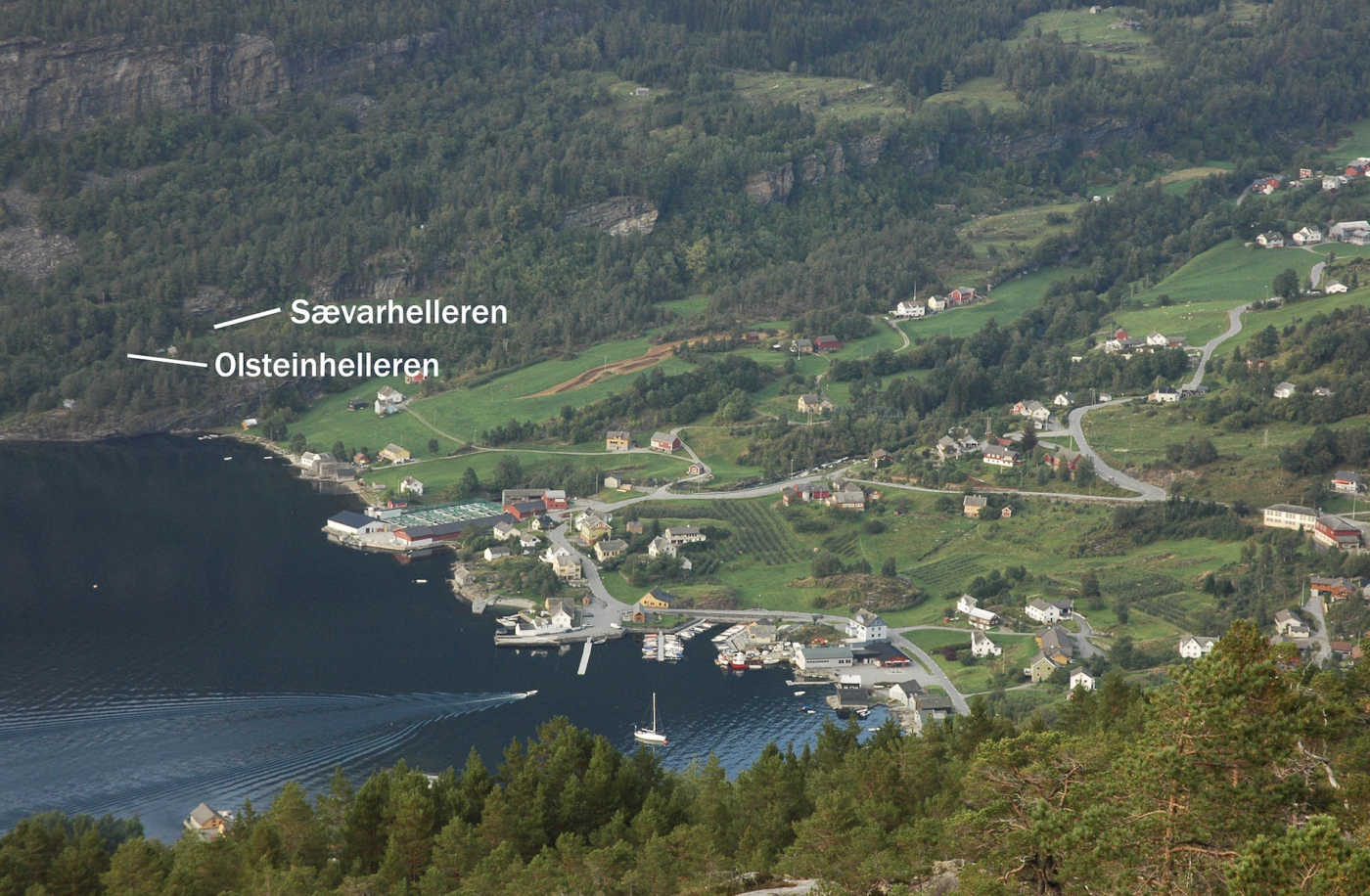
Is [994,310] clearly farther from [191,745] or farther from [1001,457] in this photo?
[191,745]

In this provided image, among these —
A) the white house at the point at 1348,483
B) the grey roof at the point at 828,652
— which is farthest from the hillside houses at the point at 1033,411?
the grey roof at the point at 828,652

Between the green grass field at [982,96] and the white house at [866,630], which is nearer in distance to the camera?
the white house at [866,630]

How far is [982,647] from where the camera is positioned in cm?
5262

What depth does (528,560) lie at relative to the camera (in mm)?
62625

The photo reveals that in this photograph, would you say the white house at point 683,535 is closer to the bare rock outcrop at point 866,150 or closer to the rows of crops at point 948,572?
the rows of crops at point 948,572

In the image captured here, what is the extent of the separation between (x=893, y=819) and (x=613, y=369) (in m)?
59.0

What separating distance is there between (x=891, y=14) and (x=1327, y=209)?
167ft

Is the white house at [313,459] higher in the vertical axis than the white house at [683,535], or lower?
higher

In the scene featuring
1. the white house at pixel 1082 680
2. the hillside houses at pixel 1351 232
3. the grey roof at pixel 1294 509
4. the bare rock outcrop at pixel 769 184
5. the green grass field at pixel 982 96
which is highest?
the green grass field at pixel 982 96

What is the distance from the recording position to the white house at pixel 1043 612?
53.9m

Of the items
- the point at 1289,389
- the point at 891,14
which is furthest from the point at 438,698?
the point at 891,14

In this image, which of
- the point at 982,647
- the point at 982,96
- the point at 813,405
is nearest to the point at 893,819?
the point at 982,647

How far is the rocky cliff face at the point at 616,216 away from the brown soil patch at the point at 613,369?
677 inches

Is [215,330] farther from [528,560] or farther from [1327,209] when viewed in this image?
[1327,209]
